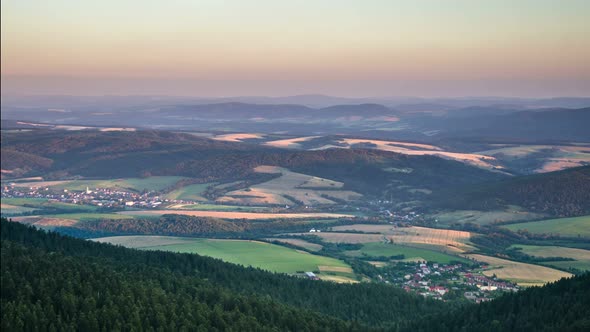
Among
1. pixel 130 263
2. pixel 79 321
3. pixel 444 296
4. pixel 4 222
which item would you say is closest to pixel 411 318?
pixel 444 296

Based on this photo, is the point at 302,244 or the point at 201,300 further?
the point at 302,244

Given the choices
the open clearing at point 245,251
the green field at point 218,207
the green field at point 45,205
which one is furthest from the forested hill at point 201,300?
the green field at point 45,205

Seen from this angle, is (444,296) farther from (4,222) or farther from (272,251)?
(4,222)

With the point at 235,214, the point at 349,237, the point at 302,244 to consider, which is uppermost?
the point at 349,237

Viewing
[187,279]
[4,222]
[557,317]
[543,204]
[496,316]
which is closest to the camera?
[557,317]

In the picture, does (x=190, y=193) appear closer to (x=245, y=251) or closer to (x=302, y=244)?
(x=302, y=244)

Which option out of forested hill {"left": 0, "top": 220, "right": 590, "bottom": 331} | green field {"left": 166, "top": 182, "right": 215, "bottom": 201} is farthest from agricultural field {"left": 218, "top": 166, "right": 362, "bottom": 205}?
forested hill {"left": 0, "top": 220, "right": 590, "bottom": 331}

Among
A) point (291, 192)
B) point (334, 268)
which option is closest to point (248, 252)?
point (334, 268)
